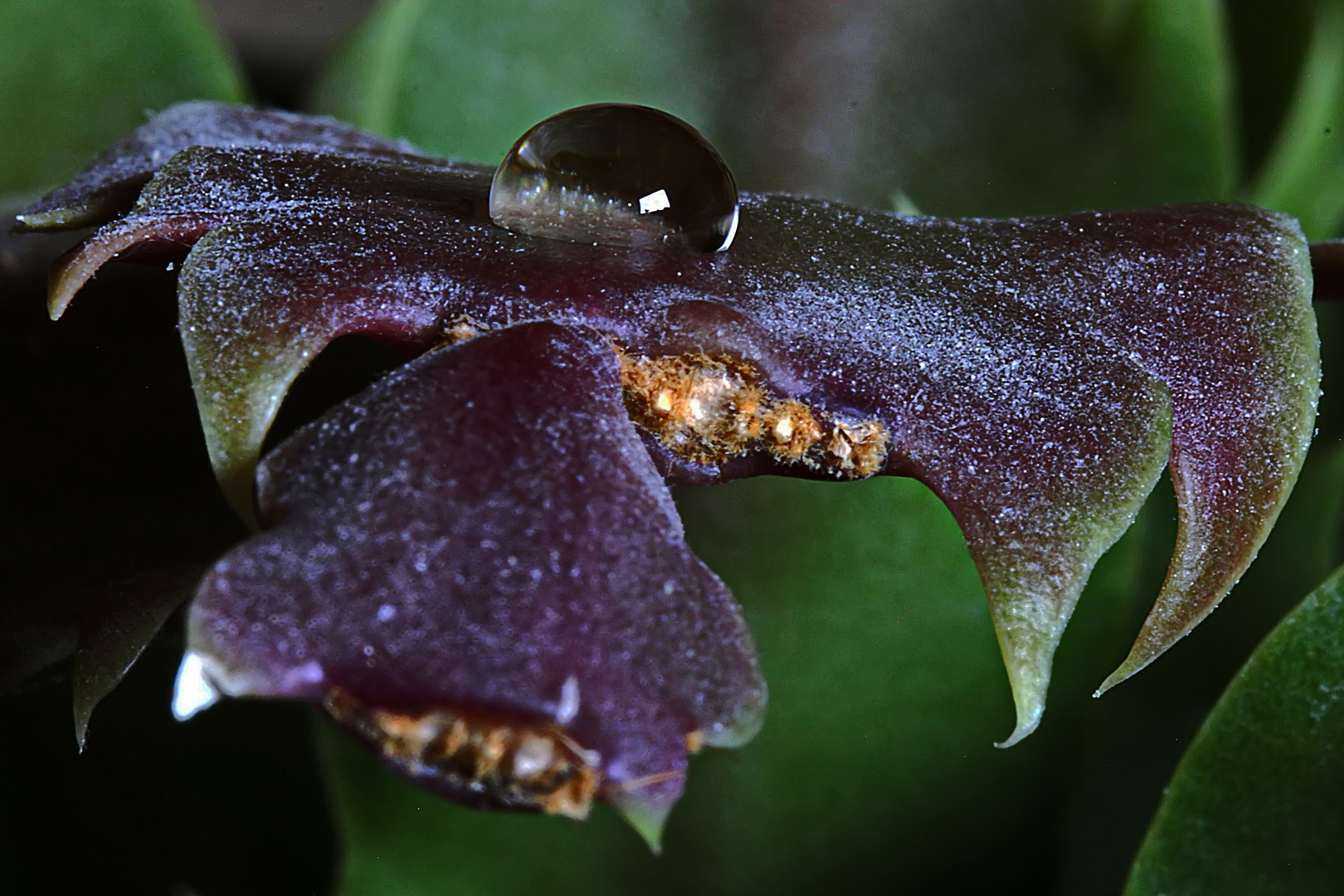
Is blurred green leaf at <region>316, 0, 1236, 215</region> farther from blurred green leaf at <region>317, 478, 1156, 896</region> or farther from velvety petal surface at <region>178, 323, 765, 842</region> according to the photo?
velvety petal surface at <region>178, 323, 765, 842</region>

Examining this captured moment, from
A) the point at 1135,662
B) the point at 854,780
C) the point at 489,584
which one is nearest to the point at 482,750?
the point at 489,584

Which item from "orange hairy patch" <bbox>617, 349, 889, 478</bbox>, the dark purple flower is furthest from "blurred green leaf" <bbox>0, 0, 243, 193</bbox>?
"orange hairy patch" <bbox>617, 349, 889, 478</bbox>

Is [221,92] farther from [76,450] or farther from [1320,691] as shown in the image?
[1320,691]

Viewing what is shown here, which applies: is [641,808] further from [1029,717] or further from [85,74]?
[85,74]

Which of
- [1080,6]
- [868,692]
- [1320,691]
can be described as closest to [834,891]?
[868,692]

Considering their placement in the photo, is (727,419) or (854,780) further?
(854,780)

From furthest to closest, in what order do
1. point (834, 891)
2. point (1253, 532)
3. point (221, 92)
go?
point (221, 92)
point (834, 891)
point (1253, 532)

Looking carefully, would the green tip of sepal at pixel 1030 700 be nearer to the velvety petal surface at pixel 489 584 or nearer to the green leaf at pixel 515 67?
the velvety petal surface at pixel 489 584

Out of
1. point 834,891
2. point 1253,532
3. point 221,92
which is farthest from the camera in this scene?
point 221,92
